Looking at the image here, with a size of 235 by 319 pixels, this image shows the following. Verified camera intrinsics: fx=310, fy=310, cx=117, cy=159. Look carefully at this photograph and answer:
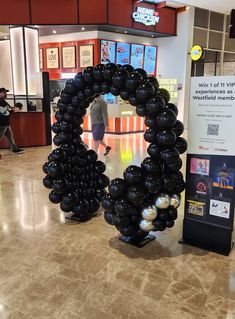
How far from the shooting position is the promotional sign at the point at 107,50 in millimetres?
10688

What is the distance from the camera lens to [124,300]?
2451mm

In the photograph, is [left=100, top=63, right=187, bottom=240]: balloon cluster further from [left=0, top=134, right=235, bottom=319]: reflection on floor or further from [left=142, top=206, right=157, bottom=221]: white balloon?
[left=0, top=134, right=235, bottom=319]: reflection on floor

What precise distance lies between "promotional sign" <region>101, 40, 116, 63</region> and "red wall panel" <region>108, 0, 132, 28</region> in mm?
899

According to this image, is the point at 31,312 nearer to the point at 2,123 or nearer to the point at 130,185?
the point at 130,185

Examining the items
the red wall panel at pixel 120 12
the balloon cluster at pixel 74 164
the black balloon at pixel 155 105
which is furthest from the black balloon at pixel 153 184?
the red wall panel at pixel 120 12

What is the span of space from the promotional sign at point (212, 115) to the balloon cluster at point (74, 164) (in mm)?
1281

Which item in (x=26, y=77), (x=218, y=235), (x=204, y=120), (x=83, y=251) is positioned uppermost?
(x=26, y=77)

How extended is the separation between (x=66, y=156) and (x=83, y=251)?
1.24 m

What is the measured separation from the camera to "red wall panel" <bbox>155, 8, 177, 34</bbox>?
11586mm

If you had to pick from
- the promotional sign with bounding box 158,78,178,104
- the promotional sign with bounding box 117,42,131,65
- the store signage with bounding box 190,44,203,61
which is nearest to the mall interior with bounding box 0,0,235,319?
the promotional sign with bounding box 117,42,131,65

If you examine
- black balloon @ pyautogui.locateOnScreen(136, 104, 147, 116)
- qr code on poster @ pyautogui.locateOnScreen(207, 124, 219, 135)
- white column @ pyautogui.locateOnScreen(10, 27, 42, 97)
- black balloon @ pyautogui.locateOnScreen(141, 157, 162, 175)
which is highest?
white column @ pyautogui.locateOnScreen(10, 27, 42, 97)

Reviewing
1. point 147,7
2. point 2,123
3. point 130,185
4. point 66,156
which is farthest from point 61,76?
point 130,185

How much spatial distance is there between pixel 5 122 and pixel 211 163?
6115 millimetres

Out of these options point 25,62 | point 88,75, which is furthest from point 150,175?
point 25,62
